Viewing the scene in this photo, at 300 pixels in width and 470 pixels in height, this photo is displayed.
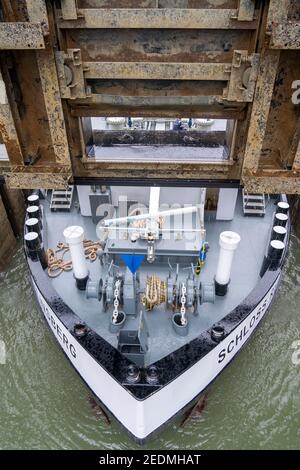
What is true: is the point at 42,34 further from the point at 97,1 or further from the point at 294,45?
the point at 294,45

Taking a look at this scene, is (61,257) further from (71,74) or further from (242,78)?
(242,78)

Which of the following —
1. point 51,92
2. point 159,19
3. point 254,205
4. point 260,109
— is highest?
point 159,19

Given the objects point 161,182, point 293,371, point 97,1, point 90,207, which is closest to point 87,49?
point 97,1

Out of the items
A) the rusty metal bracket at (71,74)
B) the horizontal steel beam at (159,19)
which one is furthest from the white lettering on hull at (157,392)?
the horizontal steel beam at (159,19)

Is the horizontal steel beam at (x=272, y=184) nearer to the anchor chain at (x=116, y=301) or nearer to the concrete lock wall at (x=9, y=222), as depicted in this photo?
the anchor chain at (x=116, y=301)

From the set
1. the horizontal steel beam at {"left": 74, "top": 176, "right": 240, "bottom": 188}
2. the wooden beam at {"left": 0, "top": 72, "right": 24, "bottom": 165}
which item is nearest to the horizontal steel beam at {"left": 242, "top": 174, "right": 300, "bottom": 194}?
the horizontal steel beam at {"left": 74, "top": 176, "right": 240, "bottom": 188}

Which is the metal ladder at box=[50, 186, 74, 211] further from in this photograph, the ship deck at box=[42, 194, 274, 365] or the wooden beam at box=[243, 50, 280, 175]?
the wooden beam at box=[243, 50, 280, 175]

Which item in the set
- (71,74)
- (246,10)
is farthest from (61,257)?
(246,10)
